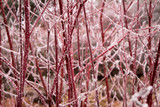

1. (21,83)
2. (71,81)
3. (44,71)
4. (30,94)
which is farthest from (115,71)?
(21,83)

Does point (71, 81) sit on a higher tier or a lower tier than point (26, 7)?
lower

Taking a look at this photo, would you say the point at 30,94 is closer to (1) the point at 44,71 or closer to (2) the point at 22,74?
(1) the point at 44,71

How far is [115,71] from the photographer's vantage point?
3.88m

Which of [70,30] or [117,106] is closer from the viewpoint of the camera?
[70,30]

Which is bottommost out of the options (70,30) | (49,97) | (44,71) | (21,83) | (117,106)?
(117,106)

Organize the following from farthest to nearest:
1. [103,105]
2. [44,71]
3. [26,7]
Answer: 1. [44,71]
2. [103,105]
3. [26,7]

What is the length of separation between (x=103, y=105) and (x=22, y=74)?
7.66 feet

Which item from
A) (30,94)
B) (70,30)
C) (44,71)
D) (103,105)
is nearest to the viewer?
(70,30)

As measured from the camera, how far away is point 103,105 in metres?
2.61

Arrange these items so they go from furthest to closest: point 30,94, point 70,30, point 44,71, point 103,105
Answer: point 44,71 < point 30,94 < point 103,105 < point 70,30

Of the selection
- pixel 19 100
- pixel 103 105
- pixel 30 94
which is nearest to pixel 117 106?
pixel 103 105

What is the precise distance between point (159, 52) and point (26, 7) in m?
0.40

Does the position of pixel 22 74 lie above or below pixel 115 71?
above

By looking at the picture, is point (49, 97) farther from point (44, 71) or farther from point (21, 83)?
point (44, 71)
